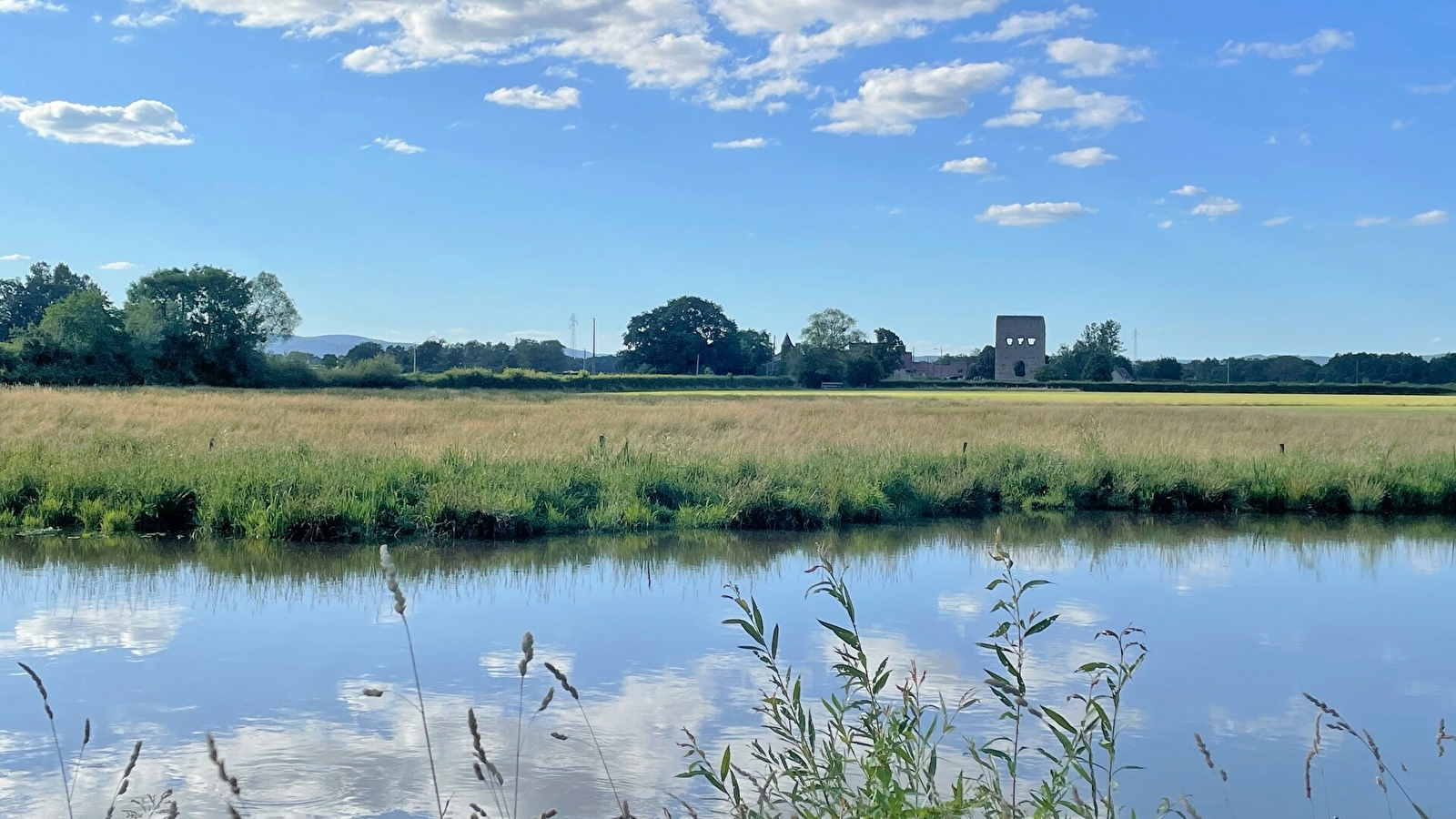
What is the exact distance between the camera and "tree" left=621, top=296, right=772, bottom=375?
330 feet

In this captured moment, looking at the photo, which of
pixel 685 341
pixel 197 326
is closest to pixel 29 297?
pixel 197 326

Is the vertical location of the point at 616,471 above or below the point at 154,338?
below

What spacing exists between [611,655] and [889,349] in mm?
100035

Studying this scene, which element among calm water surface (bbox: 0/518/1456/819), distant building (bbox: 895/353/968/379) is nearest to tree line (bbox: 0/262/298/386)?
calm water surface (bbox: 0/518/1456/819)

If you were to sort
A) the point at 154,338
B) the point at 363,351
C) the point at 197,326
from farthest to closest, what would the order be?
the point at 363,351 < the point at 197,326 < the point at 154,338

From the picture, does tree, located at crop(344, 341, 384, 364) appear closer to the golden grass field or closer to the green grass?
the golden grass field

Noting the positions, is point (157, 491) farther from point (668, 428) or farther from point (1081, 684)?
point (668, 428)

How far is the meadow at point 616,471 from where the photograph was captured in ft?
45.1

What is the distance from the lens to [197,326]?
60844 millimetres

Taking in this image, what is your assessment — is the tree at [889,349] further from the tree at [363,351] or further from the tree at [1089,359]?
the tree at [363,351]

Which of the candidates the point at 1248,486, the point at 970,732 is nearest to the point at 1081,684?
the point at 970,732

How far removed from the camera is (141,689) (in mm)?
6688

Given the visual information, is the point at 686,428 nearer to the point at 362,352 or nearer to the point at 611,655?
the point at 611,655

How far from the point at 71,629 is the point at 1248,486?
16776 millimetres
